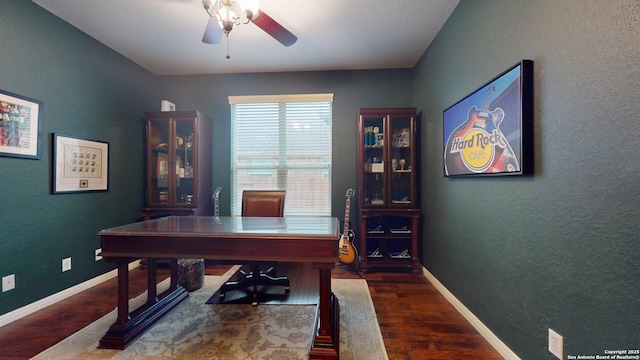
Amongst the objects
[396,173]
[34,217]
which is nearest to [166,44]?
[34,217]

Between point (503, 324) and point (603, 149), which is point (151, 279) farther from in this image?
point (603, 149)

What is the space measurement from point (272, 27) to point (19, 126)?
92.6 inches

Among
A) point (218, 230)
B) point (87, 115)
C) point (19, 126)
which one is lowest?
point (218, 230)

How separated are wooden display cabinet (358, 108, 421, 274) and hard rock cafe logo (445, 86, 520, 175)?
92cm

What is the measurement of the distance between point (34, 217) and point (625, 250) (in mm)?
A: 4048

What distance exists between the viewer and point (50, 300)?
2.34m

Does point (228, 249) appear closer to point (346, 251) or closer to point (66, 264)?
point (346, 251)

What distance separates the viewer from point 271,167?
3.69 metres

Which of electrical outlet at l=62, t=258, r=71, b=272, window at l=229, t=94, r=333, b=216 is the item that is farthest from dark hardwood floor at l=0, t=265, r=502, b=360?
window at l=229, t=94, r=333, b=216

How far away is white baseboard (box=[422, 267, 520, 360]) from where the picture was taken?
1622 millimetres

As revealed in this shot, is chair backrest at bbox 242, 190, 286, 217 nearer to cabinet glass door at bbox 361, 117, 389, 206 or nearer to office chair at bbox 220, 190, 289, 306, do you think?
office chair at bbox 220, 190, 289, 306

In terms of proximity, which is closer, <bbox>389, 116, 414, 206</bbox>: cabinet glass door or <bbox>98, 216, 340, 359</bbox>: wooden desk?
<bbox>98, 216, 340, 359</bbox>: wooden desk

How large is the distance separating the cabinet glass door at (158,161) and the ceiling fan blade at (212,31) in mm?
1801

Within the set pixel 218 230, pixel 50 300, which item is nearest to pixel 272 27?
pixel 218 230
